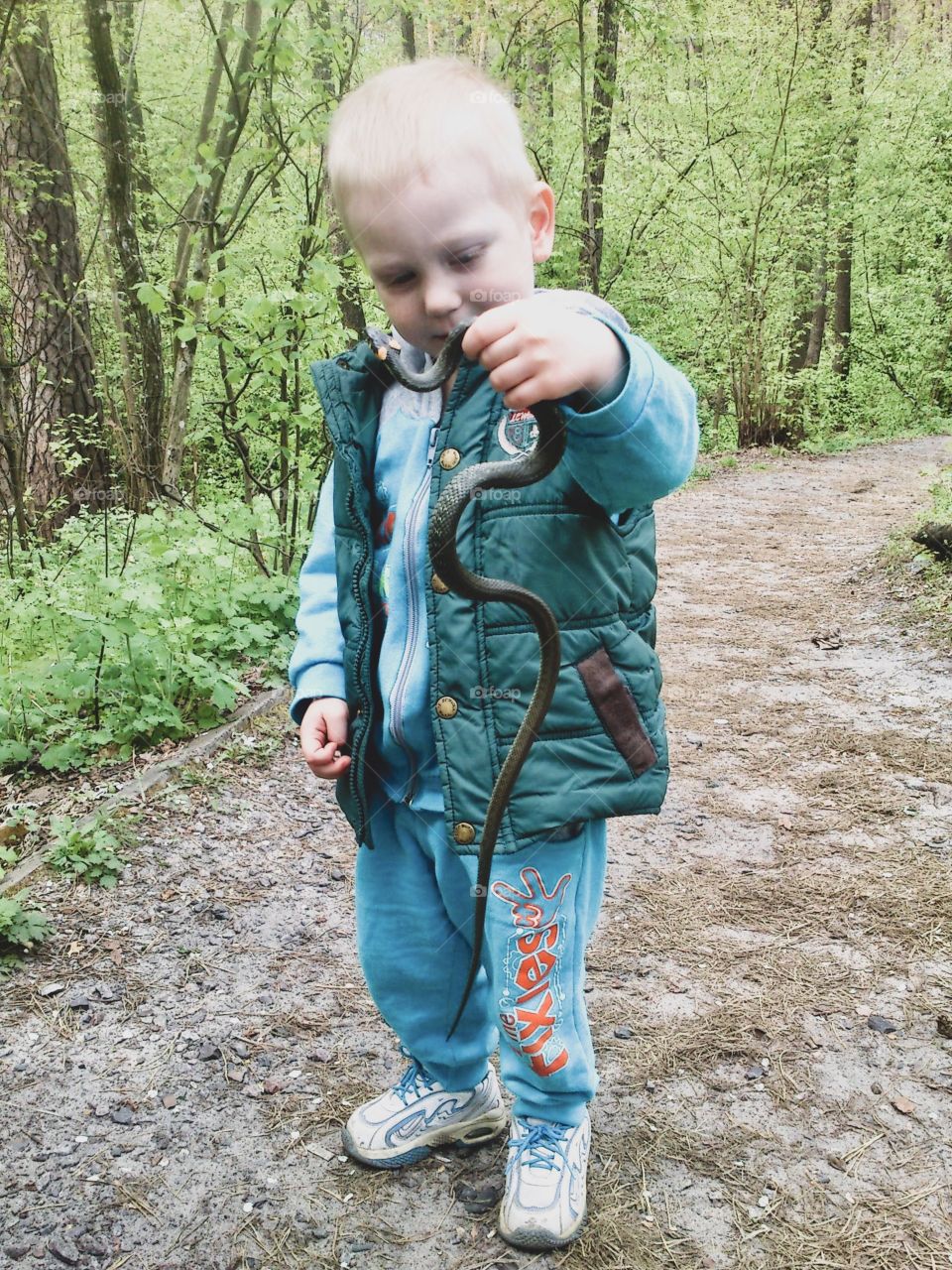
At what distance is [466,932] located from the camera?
5.49 ft

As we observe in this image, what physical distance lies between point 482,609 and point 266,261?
459cm

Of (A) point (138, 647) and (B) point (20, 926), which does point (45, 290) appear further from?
(B) point (20, 926)

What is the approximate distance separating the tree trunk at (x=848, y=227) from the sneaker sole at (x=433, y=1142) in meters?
14.8

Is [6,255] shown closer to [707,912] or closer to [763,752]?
[763,752]

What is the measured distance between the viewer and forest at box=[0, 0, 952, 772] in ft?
13.2

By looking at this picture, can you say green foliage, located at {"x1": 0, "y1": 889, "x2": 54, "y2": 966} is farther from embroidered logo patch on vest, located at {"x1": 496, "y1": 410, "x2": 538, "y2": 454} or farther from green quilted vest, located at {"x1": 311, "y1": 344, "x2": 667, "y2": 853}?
embroidered logo patch on vest, located at {"x1": 496, "y1": 410, "x2": 538, "y2": 454}

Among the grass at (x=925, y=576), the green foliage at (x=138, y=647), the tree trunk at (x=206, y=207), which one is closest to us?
the green foliage at (x=138, y=647)

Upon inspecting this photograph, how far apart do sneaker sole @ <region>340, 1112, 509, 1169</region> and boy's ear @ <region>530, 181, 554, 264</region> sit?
5.40 feet

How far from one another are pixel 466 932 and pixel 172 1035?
3.37ft

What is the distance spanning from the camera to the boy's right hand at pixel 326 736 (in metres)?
1.56

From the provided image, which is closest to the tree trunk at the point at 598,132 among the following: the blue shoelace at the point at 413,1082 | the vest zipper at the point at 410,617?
the vest zipper at the point at 410,617

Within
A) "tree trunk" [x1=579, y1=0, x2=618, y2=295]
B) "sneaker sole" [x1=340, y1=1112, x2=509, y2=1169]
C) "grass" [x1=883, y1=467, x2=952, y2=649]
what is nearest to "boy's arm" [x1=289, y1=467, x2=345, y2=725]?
"sneaker sole" [x1=340, y1=1112, x2=509, y2=1169]

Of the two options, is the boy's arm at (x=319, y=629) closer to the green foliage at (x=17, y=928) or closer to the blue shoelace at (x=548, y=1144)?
the blue shoelace at (x=548, y=1144)

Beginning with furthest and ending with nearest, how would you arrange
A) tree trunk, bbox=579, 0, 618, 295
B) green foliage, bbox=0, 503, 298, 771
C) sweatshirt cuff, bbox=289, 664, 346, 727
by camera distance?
tree trunk, bbox=579, 0, 618, 295, green foliage, bbox=0, 503, 298, 771, sweatshirt cuff, bbox=289, 664, 346, 727
